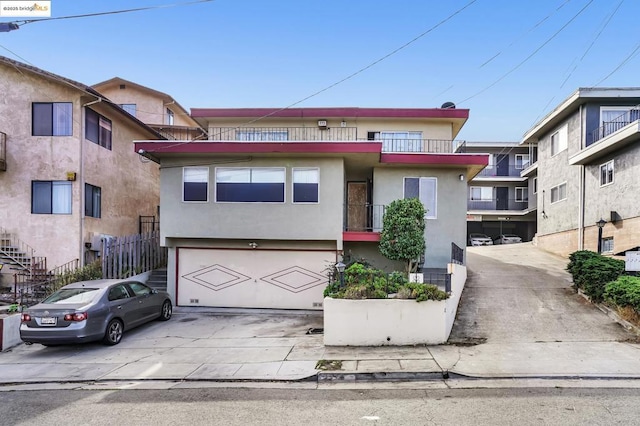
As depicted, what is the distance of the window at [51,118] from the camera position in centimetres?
1488

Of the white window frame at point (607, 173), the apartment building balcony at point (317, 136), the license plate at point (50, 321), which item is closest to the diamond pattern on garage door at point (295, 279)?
the apartment building balcony at point (317, 136)

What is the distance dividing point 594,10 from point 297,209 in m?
10.2

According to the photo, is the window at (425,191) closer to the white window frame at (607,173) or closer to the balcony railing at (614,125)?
the white window frame at (607,173)

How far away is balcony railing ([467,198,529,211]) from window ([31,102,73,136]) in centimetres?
2964

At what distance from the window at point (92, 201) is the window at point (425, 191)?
1179 cm

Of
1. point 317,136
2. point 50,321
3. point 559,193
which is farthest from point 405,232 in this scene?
point 559,193

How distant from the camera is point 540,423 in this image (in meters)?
5.07

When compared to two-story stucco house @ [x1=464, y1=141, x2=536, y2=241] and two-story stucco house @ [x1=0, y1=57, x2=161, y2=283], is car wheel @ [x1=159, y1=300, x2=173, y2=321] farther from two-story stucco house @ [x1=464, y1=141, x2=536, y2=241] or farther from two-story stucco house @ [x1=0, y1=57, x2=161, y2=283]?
two-story stucco house @ [x1=464, y1=141, x2=536, y2=241]

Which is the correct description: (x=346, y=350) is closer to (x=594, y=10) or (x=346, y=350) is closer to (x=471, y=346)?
(x=471, y=346)

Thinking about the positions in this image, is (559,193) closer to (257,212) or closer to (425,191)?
(425,191)

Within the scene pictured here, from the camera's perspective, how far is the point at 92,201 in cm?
1564

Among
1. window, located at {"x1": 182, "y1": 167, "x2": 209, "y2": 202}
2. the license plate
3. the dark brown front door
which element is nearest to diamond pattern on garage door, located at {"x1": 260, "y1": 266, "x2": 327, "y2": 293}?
the dark brown front door

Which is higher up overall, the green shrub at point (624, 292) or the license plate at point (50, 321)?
the green shrub at point (624, 292)

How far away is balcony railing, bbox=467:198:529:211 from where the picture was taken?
1330 inches
